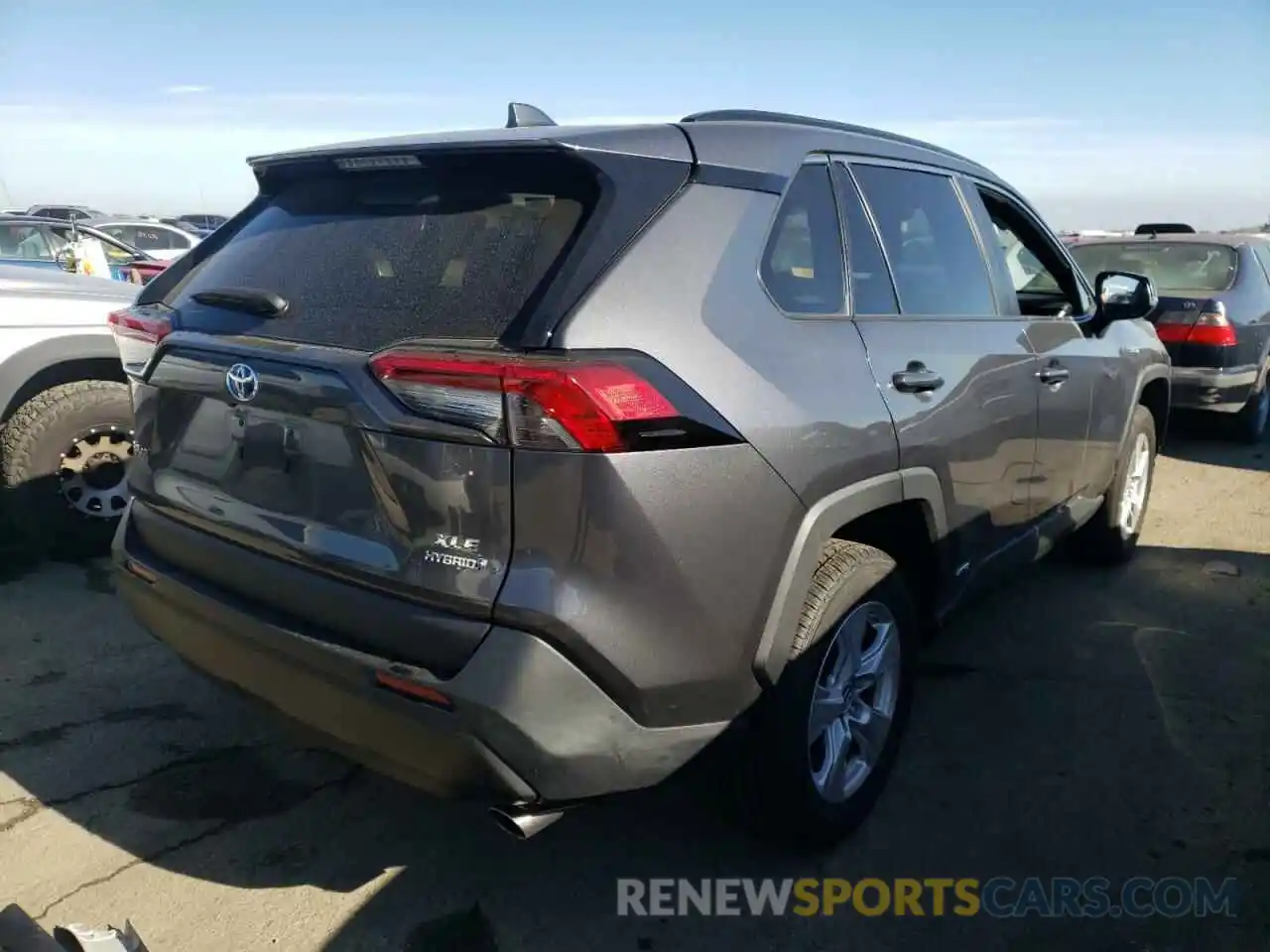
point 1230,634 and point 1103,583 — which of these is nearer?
point 1230,634

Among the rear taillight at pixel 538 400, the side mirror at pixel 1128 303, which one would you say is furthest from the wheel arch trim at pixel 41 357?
the side mirror at pixel 1128 303

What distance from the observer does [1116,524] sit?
482 centimetres

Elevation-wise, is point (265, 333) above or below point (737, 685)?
above

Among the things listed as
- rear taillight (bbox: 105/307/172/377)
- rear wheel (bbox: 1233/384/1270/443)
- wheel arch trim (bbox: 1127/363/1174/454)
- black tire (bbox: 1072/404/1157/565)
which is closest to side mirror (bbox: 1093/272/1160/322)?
wheel arch trim (bbox: 1127/363/1174/454)

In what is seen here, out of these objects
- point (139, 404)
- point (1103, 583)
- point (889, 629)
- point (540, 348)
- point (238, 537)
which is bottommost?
point (1103, 583)

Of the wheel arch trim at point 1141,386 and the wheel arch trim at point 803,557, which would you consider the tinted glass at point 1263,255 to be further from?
the wheel arch trim at point 803,557

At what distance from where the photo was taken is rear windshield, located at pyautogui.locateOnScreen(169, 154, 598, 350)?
81.6 inches

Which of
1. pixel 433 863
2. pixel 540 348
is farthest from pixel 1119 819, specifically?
pixel 540 348

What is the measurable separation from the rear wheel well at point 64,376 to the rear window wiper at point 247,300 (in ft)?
7.32

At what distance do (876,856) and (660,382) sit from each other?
1.57m

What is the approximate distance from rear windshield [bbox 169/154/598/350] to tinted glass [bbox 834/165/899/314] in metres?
0.96

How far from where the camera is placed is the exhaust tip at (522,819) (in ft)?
6.73

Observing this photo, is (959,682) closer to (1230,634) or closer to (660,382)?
(1230,634)

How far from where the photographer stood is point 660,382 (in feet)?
6.57
